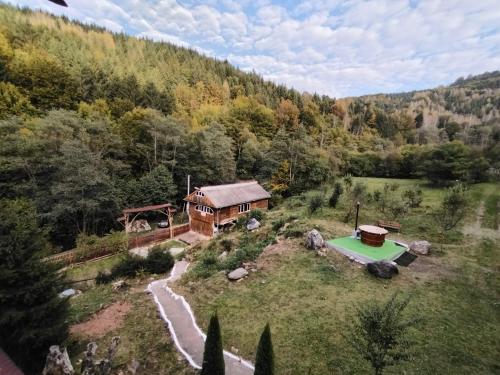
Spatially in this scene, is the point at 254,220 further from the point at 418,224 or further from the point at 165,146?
the point at 165,146

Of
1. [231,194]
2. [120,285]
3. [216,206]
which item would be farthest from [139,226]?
[120,285]

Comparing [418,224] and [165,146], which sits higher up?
[165,146]

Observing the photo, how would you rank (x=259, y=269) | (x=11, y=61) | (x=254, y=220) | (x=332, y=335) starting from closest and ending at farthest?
(x=332, y=335)
(x=259, y=269)
(x=254, y=220)
(x=11, y=61)

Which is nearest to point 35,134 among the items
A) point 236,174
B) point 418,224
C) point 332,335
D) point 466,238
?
point 236,174

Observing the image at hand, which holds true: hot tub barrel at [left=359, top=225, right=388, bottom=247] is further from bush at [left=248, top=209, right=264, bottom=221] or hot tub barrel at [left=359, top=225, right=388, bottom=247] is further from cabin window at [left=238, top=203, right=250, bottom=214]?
cabin window at [left=238, top=203, right=250, bottom=214]

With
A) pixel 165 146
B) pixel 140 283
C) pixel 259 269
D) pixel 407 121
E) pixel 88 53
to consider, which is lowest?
pixel 140 283

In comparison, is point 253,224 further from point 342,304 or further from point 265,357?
point 265,357

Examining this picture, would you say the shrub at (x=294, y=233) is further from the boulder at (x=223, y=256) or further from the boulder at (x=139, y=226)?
the boulder at (x=139, y=226)
